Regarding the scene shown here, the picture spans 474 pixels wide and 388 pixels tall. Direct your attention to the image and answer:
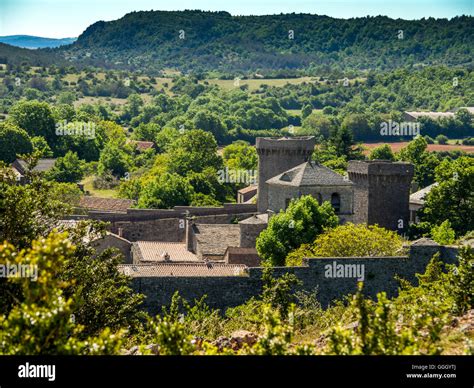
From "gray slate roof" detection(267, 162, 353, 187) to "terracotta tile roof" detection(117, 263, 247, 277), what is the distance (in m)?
12.2

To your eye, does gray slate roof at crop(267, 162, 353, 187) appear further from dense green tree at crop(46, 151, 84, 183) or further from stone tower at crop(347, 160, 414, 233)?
dense green tree at crop(46, 151, 84, 183)

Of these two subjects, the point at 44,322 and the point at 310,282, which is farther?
the point at 310,282

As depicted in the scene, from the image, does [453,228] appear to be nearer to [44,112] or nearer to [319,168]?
[319,168]

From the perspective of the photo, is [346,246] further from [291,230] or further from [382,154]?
[382,154]

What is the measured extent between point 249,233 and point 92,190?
44737 millimetres

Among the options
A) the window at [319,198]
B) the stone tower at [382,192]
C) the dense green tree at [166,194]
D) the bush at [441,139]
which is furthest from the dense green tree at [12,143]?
the bush at [441,139]

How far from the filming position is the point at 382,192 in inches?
2391

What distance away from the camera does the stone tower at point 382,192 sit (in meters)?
60.4

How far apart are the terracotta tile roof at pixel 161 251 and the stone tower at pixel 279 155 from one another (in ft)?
18.9

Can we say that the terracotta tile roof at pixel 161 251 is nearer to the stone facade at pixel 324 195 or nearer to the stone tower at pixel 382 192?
the stone facade at pixel 324 195

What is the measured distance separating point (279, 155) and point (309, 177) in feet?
24.5

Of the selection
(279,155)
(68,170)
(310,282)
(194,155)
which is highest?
(279,155)

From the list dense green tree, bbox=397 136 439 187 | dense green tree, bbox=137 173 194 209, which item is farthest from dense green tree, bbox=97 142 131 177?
dense green tree, bbox=137 173 194 209

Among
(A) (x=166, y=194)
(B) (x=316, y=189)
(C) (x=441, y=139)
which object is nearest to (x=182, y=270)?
(B) (x=316, y=189)
